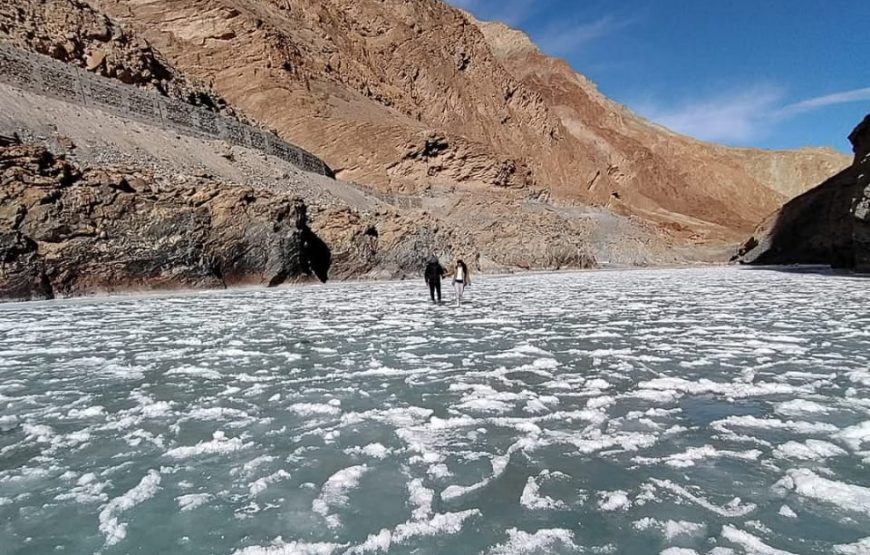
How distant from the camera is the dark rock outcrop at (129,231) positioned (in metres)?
15.8

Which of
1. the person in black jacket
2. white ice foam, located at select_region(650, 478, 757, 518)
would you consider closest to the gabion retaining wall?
the person in black jacket

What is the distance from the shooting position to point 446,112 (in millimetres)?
63688

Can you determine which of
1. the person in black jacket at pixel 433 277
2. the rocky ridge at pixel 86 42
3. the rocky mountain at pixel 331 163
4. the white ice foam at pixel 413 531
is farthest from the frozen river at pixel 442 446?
the rocky ridge at pixel 86 42

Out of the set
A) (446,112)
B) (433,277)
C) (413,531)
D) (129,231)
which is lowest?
(413,531)

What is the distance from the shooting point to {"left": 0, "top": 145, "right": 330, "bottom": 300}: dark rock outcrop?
1580 cm

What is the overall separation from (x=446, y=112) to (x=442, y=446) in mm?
63349

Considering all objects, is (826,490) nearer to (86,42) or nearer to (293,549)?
(293,549)

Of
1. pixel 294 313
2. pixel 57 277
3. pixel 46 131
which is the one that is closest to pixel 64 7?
pixel 46 131

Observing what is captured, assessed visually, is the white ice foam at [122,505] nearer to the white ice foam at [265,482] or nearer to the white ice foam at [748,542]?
the white ice foam at [265,482]

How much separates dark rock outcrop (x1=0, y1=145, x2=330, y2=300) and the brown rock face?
2221 centimetres

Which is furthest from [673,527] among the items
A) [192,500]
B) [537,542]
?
[192,500]

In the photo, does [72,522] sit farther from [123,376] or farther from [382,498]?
[123,376]

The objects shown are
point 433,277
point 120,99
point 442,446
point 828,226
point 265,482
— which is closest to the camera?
point 265,482

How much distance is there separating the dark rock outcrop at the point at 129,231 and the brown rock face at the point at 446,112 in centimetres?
2221
